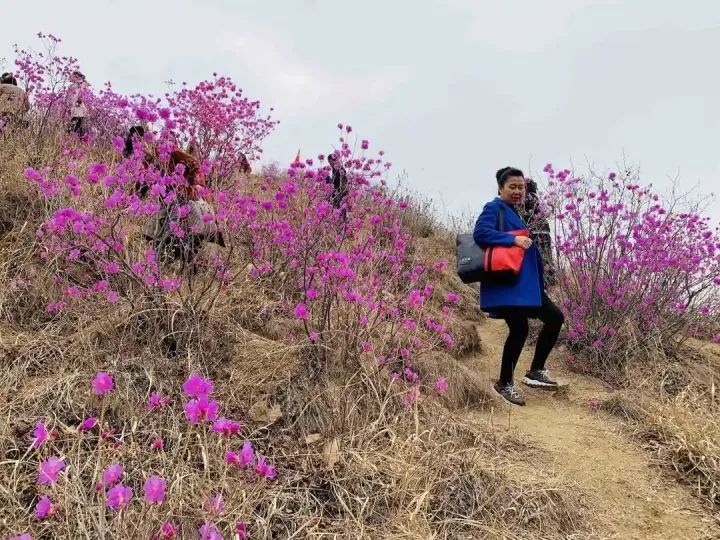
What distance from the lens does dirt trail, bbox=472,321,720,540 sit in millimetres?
2195

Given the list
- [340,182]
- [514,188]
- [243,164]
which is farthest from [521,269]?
[243,164]

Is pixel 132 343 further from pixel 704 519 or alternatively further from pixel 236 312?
pixel 704 519

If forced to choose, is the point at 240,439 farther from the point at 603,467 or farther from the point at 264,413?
the point at 603,467

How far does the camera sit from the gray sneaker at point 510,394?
3299 mm

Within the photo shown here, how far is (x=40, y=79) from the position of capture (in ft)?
17.0

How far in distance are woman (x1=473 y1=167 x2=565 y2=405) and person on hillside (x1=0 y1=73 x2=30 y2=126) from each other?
14.1 ft

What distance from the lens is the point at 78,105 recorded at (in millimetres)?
5680

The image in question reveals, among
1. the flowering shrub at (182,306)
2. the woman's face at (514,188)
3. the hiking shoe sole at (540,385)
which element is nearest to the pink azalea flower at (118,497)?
the flowering shrub at (182,306)

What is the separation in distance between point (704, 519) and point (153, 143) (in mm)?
3566

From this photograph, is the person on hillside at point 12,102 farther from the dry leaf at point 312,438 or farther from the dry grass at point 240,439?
the dry leaf at point 312,438

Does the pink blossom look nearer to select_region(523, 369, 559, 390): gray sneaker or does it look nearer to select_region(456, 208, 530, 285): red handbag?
select_region(456, 208, 530, 285): red handbag

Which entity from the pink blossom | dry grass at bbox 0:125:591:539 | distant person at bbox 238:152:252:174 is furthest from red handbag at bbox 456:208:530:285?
distant person at bbox 238:152:252:174

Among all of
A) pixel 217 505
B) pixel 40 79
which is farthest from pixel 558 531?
pixel 40 79

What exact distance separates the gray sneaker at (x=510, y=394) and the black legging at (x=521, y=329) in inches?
1.4
